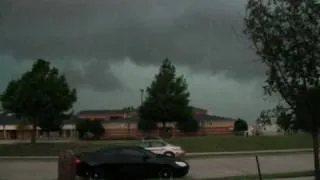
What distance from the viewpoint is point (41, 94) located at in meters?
54.6

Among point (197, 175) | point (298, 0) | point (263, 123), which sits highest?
point (298, 0)

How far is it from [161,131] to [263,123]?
175 feet

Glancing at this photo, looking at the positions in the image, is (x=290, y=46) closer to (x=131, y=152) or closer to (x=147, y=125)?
(x=131, y=152)

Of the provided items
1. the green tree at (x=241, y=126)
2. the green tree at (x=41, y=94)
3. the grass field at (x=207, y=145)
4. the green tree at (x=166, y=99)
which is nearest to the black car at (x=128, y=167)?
the grass field at (x=207, y=145)

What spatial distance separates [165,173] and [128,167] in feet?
5.16

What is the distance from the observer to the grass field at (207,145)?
177 feet

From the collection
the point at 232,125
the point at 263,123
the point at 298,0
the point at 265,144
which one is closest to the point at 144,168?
the point at 263,123

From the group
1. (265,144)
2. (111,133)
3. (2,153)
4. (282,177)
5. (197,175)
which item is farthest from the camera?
(111,133)

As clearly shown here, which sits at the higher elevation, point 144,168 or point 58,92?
point 58,92

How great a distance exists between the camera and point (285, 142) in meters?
60.3

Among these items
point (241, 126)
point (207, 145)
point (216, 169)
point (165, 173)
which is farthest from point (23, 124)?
point (165, 173)

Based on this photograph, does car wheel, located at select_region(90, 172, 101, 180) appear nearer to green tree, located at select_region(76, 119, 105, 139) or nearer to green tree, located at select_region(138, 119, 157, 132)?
green tree, located at select_region(138, 119, 157, 132)

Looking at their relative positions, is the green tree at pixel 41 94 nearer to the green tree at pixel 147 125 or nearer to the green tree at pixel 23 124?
the green tree at pixel 23 124

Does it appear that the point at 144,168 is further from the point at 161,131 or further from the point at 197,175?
the point at 161,131
